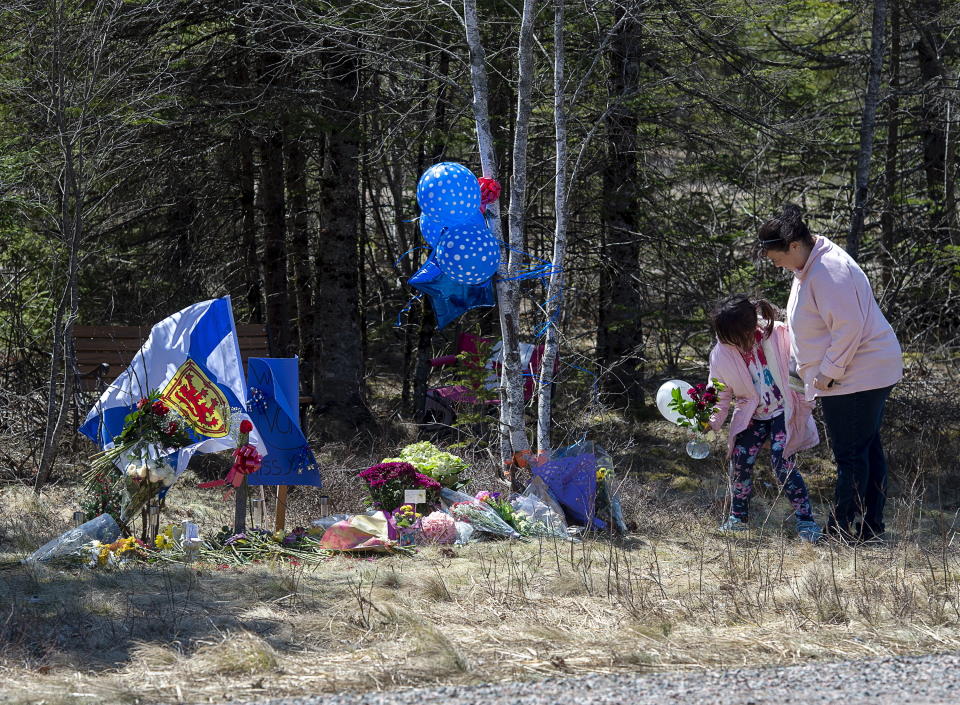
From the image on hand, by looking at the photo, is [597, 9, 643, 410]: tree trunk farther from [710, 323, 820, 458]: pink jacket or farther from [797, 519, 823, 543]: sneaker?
[797, 519, 823, 543]: sneaker

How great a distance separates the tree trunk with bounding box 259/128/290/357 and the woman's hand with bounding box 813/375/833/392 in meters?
6.69

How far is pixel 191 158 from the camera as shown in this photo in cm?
1077

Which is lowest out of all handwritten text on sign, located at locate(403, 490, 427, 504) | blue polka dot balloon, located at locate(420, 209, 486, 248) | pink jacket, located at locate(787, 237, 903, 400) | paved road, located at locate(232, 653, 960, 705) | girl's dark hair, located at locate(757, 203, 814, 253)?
paved road, located at locate(232, 653, 960, 705)

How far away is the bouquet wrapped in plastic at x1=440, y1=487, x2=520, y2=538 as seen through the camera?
6195mm

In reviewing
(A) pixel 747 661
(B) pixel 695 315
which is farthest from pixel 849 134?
(A) pixel 747 661

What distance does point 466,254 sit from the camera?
21.3ft

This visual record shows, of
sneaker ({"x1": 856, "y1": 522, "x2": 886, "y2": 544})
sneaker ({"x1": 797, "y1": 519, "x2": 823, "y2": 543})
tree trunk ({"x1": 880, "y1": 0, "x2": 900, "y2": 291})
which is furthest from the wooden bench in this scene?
tree trunk ({"x1": 880, "y1": 0, "x2": 900, "y2": 291})

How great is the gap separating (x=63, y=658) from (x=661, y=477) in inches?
242

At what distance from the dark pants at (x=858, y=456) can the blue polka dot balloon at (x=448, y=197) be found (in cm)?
251

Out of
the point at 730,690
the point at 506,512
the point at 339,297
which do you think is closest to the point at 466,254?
the point at 506,512

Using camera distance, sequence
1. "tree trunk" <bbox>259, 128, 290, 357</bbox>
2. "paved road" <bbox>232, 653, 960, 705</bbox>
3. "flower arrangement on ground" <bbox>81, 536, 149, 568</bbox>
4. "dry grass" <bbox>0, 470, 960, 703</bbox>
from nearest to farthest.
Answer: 1. "paved road" <bbox>232, 653, 960, 705</bbox>
2. "dry grass" <bbox>0, 470, 960, 703</bbox>
3. "flower arrangement on ground" <bbox>81, 536, 149, 568</bbox>
4. "tree trunk" <bbox>259, 128, 290, 357</bbox>

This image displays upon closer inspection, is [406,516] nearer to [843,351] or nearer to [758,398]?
[758,398]

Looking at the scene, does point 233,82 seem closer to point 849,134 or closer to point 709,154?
point 709,154

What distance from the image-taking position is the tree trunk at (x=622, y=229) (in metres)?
9.91
